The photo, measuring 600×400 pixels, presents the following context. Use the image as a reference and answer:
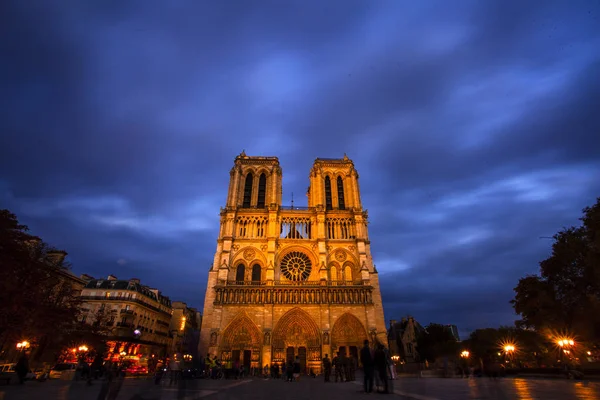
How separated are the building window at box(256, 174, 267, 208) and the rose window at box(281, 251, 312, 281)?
25.5 feet

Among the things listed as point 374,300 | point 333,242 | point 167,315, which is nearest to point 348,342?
point 374,300

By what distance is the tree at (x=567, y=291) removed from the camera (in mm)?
19406

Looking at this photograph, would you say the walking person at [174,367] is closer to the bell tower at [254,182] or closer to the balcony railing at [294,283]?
the balcony railing at [294,283]

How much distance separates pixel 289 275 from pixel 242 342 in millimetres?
8459

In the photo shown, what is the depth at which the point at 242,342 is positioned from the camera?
32.2 meters

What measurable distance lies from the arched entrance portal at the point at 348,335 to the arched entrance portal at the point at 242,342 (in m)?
7.52

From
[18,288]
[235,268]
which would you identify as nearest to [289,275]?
[235,268]

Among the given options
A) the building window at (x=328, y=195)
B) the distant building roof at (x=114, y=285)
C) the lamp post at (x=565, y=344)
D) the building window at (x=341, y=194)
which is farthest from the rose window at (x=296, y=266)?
the lamp post at (x=565, y=344)

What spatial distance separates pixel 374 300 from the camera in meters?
34.7

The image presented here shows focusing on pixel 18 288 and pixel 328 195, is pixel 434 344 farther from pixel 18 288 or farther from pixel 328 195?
pixel 18 288

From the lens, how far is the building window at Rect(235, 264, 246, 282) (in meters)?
36.4

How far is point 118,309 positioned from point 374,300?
29888 millimetres

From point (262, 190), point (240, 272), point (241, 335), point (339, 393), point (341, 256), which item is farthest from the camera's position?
point (262, 190)

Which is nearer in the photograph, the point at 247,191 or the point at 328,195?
the point at 247,191
